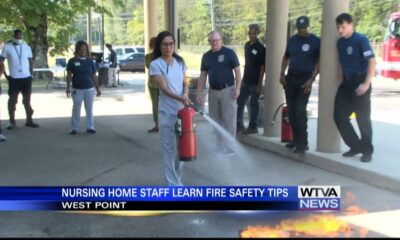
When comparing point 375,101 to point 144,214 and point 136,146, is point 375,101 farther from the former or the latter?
point 144,214

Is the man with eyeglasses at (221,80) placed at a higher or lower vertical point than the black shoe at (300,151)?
higher

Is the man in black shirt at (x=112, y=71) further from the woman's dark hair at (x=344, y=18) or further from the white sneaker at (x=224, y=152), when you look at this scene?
the woman's dark hair at (x=344, y=18)

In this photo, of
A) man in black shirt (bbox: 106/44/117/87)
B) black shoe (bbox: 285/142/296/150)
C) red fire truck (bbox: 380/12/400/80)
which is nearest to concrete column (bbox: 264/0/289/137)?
black shoe (bbox: 285/142/296/150)

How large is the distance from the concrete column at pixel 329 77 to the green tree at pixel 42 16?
5105 mm

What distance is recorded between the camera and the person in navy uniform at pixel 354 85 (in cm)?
708

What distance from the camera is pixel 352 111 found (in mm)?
7414

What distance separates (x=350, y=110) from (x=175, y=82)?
2.61 meters

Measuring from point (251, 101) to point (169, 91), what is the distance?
157 inches

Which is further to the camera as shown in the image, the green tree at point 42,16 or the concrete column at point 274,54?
the green tree at point 42,16

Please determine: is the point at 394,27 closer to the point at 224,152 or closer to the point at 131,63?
the point at 224,152

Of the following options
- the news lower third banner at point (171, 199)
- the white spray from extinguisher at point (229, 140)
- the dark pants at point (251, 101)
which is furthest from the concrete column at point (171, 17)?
the news lower third banner at point (171, 199)

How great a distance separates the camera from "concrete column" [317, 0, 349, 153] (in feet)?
25.1

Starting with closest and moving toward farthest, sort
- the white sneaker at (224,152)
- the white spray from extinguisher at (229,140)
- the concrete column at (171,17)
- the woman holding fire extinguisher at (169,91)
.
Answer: the woman holding fire extinguisher at (169,91), the white spray from extinguisher at (229,140), the white sneaker at (224,152), the concrete column at (171,17)

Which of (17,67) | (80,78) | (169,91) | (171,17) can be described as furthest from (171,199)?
(171,17)
